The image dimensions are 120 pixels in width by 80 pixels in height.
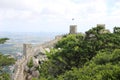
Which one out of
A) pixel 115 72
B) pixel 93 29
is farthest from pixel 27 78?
pixel 115 72

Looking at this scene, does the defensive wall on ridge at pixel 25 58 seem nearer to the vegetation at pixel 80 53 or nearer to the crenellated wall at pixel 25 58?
the crenellated wall at pixel 25 58

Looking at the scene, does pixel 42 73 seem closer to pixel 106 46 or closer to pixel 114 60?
pixel 106 46

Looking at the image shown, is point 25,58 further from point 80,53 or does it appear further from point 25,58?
point 80,53

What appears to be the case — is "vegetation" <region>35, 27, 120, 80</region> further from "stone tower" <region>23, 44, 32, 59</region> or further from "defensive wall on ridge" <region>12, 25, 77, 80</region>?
"stone tower" <region>23, 44, 32, 59</region>

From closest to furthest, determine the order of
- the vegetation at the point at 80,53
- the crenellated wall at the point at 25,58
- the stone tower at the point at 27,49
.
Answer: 1. the vegetation at the point at 80,53
2. the crenellated wall at the point at 25,58
3. the stone tower at the point at 27,49

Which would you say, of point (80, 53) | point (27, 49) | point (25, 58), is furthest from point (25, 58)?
point (80, 53)

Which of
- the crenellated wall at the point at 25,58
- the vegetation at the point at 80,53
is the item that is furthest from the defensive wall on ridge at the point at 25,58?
the vegetation at the point at 80,53

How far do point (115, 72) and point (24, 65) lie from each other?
15.9 metres

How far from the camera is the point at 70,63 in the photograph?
27859mm

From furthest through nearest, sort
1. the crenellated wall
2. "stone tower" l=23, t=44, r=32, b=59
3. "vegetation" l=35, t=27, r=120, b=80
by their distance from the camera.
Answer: "stone tower" l=23, t=44, r=32, b=59 → the crenellated wall → "vegetation" l=35, t=27, r=120, b=80

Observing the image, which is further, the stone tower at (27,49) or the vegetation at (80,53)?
the stone tower at (27,49)

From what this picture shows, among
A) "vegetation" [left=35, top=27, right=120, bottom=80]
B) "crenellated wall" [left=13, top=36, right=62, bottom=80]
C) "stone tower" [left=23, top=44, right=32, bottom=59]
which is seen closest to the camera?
"vegetation" [left=35, top=27, right=120, bottom=80]

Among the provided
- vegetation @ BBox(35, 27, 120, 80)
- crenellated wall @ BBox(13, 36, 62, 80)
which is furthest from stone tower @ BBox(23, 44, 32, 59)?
vegetation @ BBox(35, 27, 120, 80)

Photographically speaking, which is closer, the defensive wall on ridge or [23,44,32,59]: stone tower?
the defensive wall on ridge
